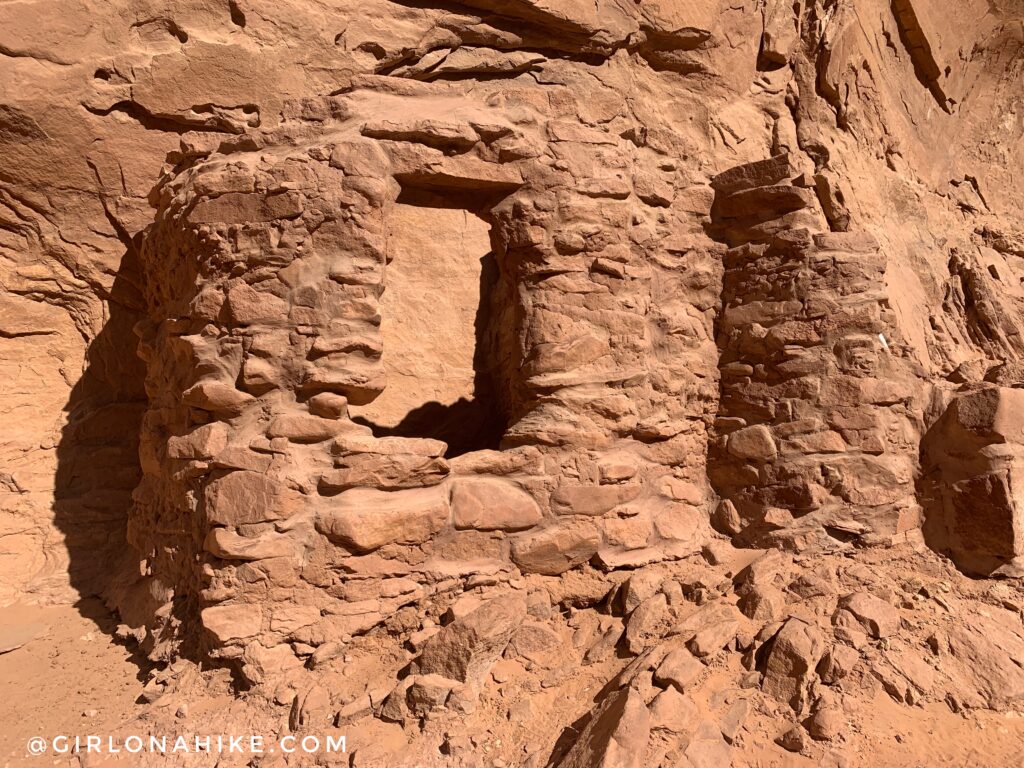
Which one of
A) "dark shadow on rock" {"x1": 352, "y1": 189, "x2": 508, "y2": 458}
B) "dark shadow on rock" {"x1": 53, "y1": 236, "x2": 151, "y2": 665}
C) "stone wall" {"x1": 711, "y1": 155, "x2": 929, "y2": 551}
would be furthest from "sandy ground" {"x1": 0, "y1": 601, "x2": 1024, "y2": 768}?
"dark shadow on rock" {"x1": 352, "y1": 189, "x2": 508, "y2": 458}

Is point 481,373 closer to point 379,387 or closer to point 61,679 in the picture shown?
point 379,387

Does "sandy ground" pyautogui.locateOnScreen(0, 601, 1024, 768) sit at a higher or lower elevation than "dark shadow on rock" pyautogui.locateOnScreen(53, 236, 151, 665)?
lower

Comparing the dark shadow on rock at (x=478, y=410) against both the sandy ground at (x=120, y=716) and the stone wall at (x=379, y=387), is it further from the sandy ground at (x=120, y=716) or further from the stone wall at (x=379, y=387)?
the sandy ground at (x=120, y=716)

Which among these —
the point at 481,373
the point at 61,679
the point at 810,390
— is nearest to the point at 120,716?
the point at 61,679

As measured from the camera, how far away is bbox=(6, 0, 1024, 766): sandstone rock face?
2.67m

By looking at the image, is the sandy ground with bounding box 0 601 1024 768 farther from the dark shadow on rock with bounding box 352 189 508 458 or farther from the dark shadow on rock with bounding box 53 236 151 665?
the dark shadow on rock with bounding box 352 189 508 458

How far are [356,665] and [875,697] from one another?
1.81 m

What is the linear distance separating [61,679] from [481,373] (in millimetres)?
2667

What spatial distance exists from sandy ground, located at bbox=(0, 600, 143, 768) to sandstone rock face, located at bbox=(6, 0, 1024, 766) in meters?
0.19

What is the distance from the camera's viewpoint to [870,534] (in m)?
3.18

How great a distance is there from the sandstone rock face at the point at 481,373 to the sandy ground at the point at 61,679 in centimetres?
19

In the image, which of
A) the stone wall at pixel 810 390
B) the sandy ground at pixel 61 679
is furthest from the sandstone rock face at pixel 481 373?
the sandy ground at pixel 61 679

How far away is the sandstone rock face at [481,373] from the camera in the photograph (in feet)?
8.75

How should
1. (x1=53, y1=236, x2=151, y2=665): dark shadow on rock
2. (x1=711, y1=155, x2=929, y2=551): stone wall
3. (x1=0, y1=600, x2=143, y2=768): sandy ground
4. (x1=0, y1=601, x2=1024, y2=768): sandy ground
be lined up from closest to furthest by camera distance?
(x1=0, y1=601, x2=1024, y2=768): sandy ground < (x1=0, y1=600, x2=143, y2=768): sandy ground < (x1=711, y1=155, x2=929, y2=551): stone wall < (x1=53, y1=236, x2=151, y2=665): dark shadow on rock
